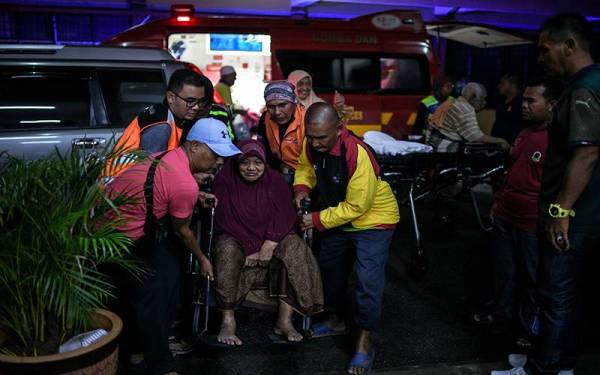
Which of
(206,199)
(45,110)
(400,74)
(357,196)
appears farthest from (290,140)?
(400,74)

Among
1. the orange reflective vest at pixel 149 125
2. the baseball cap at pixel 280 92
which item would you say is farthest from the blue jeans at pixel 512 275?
the orange reflective vest at pixel 149 125

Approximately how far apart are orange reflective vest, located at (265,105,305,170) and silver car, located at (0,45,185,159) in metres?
1.18

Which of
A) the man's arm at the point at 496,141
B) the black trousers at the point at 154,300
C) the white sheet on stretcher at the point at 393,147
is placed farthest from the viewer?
the man's arm at the point at 496,141

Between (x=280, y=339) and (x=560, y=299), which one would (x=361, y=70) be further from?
(x=560, y=299)

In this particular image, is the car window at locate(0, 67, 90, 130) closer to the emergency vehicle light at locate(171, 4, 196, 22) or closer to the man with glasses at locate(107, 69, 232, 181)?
the man with glasses at locate(107, 69, 232, 181)

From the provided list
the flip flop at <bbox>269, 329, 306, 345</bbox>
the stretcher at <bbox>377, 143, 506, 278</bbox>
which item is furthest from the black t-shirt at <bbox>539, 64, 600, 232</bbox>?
the stretcher at <bbox>377, 143, 506, 278</bbox>

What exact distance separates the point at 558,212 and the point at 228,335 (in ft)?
7.41

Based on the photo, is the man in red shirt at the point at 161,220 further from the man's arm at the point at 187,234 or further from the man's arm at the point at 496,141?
the man's arm at the point at 496,141

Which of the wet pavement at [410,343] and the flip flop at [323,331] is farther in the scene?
the flip flop at [323,331]

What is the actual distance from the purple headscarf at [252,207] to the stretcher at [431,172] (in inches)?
47.1

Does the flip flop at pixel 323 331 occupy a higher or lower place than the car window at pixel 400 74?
lower

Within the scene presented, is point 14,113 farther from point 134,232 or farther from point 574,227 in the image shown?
point 574,227

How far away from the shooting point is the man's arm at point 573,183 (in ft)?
9.59

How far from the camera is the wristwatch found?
3.02 m
